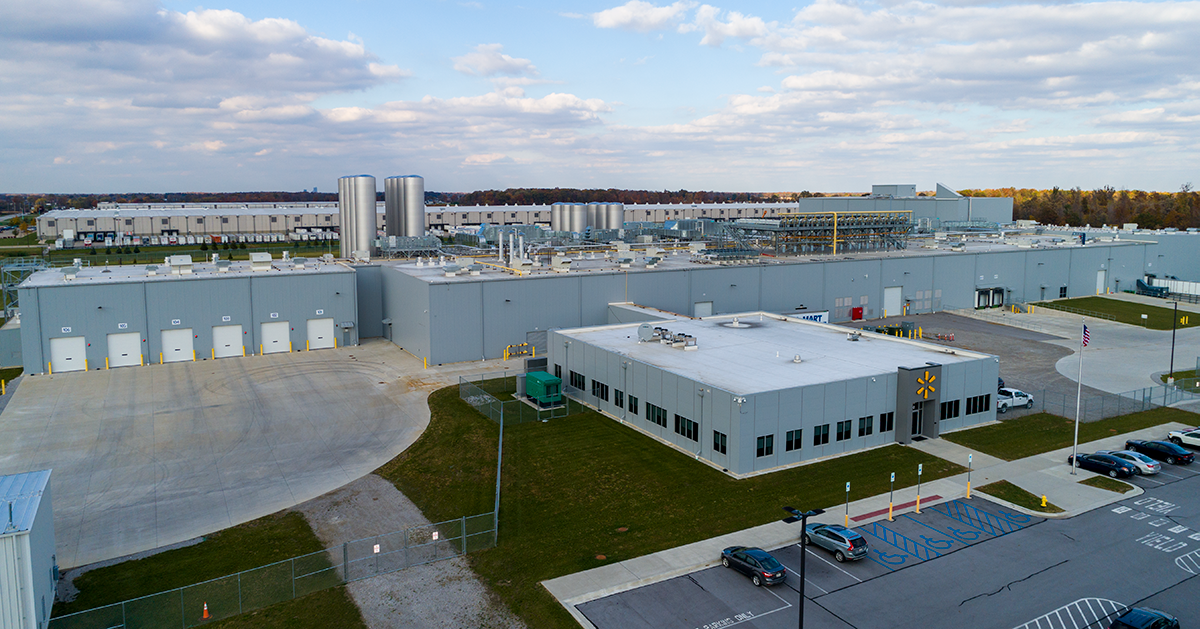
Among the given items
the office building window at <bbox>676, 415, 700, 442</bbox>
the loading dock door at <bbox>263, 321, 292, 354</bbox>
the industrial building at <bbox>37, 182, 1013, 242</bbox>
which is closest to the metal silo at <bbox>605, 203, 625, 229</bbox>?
the industrial building at <bbox>37, 182, 1013, 242</bbox>

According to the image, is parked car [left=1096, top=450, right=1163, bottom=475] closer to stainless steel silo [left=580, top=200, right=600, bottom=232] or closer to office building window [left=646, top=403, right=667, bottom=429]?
office building window [left=646, top=403, right=667, bottom=429]

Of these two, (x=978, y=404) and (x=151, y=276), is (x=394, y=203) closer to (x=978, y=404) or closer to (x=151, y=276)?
(x=151, y=276)

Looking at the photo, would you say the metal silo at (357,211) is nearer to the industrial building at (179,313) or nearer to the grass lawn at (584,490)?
the industrial building at (179,313)

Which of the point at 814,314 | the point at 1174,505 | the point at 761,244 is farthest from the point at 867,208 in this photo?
the point at 1174,505

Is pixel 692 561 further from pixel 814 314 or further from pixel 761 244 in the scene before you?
pixel 761 244

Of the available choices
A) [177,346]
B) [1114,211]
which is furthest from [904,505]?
[1114,211]

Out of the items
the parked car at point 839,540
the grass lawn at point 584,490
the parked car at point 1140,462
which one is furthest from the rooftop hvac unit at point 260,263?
the parked car at point 1140,462
